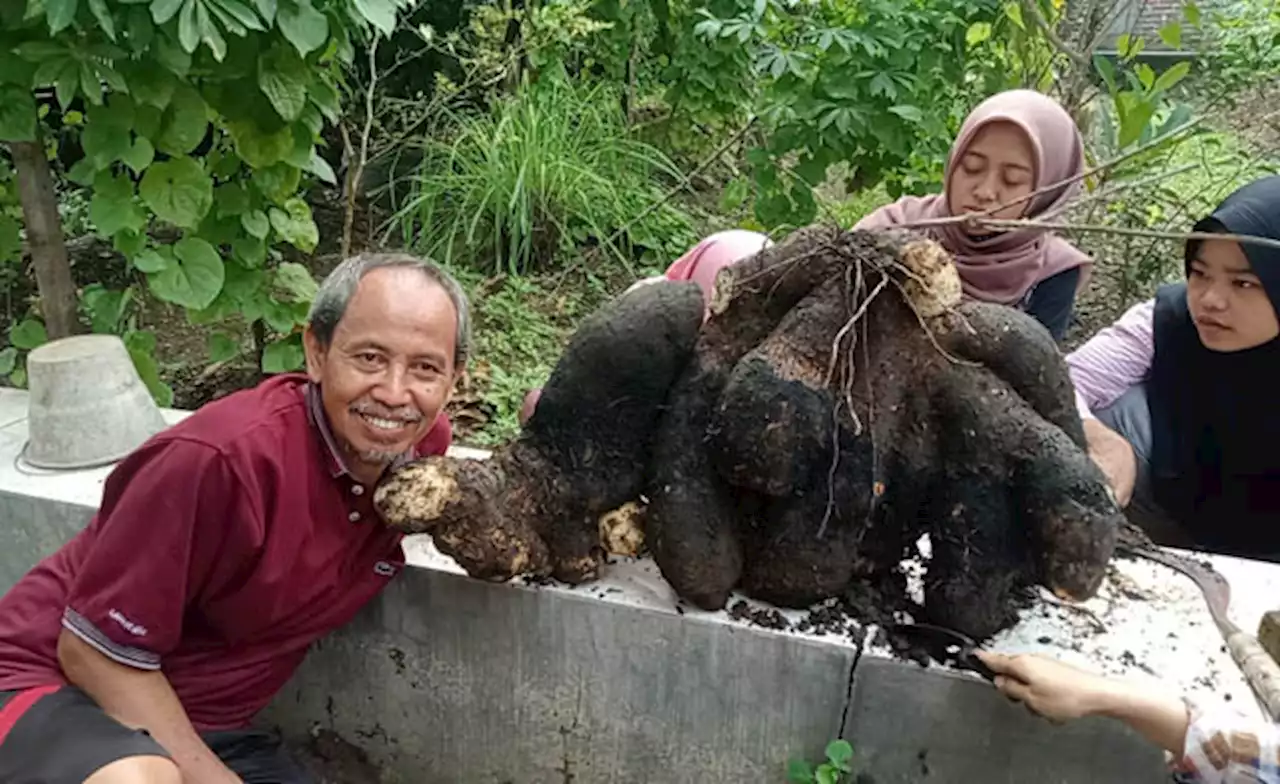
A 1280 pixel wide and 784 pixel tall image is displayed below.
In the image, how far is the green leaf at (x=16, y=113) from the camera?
2.46m

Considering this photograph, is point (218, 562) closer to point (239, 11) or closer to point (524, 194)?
point (239, 11)

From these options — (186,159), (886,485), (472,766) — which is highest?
(186,159)

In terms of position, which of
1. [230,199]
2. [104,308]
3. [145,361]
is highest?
[230,199]

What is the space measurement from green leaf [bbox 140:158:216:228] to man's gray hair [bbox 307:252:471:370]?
1161 millimetres

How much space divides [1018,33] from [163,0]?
3.03m

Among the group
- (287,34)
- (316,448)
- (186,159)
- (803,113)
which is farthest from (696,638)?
(803,113)

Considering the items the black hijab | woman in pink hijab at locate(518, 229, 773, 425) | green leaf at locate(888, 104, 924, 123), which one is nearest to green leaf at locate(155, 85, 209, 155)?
woman in pink hijab at locate(518, 229, 773, 425)

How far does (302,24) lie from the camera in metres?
2.39

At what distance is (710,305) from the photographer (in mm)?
1876

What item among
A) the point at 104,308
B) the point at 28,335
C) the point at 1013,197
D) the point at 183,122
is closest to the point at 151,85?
the point at 183,122

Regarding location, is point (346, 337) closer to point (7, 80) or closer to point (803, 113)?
point (7, 80)

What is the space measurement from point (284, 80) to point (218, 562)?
143cm

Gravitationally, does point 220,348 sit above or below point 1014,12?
below

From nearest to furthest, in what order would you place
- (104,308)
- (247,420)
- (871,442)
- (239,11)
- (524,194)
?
1. (247,420)
2. (871,442)
3. (239,11)
4. (104,308)
5. (524,194)
